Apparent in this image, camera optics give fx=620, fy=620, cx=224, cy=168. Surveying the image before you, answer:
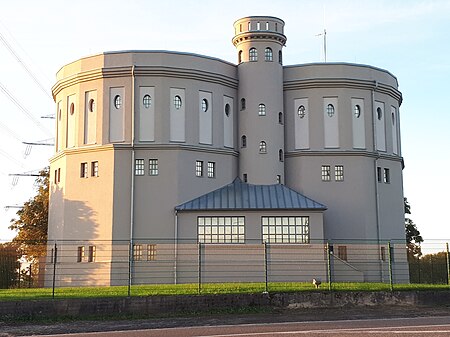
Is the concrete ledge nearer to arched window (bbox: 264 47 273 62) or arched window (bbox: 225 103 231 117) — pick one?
arched window (bbox: 225 103 231 117)

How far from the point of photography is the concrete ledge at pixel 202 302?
67.2 feet

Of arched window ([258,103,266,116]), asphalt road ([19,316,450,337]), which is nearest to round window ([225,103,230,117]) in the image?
arched window ([258,103,266,116])

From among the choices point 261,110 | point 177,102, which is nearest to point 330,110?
point 261,110

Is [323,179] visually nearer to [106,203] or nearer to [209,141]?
[209,141]

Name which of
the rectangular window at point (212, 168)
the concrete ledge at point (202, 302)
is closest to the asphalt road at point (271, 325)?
the concrete ledge at point (202, 302)

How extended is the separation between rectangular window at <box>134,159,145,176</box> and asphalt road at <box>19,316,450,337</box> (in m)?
22.2

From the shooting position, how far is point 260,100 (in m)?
41.6

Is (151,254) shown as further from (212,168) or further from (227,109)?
(227,109)

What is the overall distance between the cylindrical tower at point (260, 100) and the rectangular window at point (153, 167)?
19.4 ft

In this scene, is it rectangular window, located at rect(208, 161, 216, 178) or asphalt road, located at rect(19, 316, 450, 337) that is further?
rectangular window, located at rect(208, 161, 216, 178)

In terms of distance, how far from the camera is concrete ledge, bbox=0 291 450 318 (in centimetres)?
2048

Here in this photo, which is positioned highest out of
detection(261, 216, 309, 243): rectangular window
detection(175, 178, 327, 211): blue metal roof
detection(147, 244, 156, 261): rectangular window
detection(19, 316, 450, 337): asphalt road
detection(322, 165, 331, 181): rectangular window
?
detection(322, 165, 331, 181): rectangular window

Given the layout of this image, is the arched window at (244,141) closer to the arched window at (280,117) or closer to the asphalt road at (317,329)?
the arched window at (280,117)

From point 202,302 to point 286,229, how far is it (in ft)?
55.3
